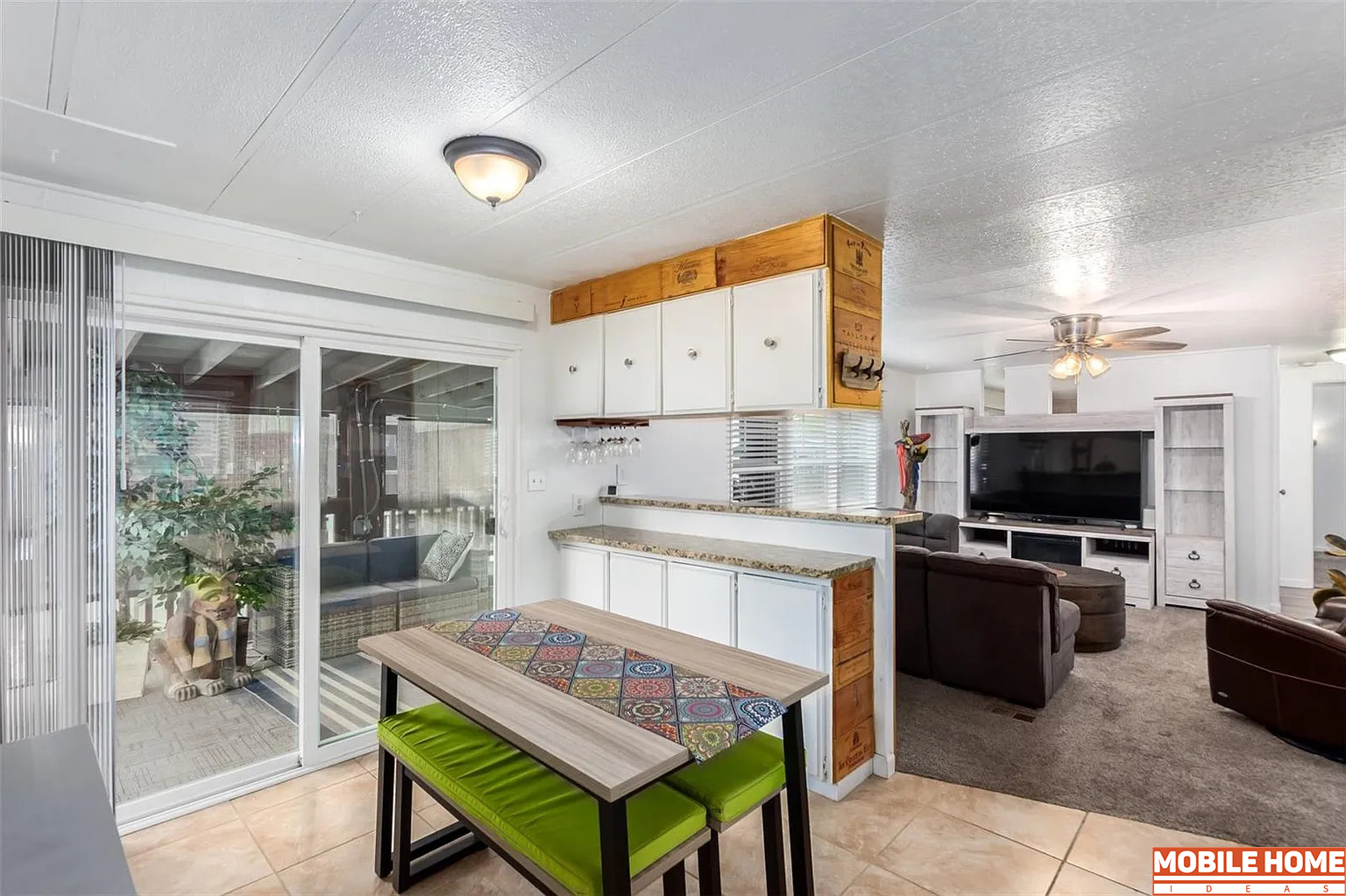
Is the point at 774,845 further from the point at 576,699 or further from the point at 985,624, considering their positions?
the point at 985,624

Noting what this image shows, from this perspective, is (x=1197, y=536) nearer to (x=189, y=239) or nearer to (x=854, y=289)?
(x=854, y=289)

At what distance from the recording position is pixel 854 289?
2676 millimetres

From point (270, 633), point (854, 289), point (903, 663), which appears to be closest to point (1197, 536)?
point (903, 663)

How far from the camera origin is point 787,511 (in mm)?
3105

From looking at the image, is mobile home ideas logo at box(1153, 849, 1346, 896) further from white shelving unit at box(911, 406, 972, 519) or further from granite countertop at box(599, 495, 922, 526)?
white shelving unit at box(911, 406, 972, 519)

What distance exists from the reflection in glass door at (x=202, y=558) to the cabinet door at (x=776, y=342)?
6.73ft

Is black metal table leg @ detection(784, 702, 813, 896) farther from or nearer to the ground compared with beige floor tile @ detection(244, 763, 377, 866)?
farther from the ground

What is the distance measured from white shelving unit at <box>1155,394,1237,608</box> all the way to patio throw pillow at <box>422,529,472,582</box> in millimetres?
6134

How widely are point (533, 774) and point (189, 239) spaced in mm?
2365

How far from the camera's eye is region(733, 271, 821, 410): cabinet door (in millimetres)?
2562

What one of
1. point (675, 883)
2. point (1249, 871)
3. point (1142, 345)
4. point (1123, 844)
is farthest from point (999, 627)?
point (675, 883)

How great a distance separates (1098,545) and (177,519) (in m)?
Result: 7.21

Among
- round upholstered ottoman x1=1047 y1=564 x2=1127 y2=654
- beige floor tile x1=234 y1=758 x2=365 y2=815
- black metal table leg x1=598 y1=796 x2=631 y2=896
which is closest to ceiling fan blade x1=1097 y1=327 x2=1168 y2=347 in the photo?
round upholstered ottoman x1=1047 y1=564 x2=1127 y2=654

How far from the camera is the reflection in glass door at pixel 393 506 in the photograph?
3.04m
